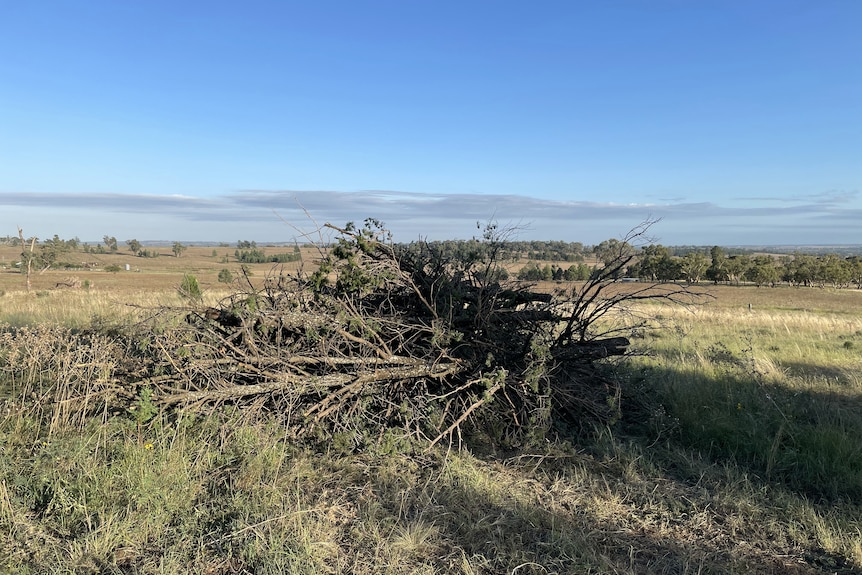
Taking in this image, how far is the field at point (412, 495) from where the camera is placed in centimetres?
280

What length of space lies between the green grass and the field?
0.01 metres

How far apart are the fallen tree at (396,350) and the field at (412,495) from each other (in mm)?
268

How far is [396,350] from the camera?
4848mm

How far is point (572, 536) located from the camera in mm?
3049

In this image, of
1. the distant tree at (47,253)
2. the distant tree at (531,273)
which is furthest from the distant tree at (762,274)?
the distant tree at (47,253)

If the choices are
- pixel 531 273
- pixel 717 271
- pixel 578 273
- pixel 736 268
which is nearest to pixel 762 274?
pixel 736 268

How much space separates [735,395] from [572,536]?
12.5 feet

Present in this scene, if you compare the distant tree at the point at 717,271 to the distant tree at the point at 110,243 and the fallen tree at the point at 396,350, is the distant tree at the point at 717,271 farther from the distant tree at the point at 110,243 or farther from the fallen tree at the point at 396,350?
the distant tree at the point at 110,243

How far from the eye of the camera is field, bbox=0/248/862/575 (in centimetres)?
280

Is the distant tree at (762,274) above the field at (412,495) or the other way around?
the other way around

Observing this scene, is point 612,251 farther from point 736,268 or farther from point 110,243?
point 110,243

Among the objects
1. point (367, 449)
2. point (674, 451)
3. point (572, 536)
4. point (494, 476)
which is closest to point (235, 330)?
point (367, 449)

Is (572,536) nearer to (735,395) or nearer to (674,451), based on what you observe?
(674,451)

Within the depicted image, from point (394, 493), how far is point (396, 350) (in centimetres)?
155
